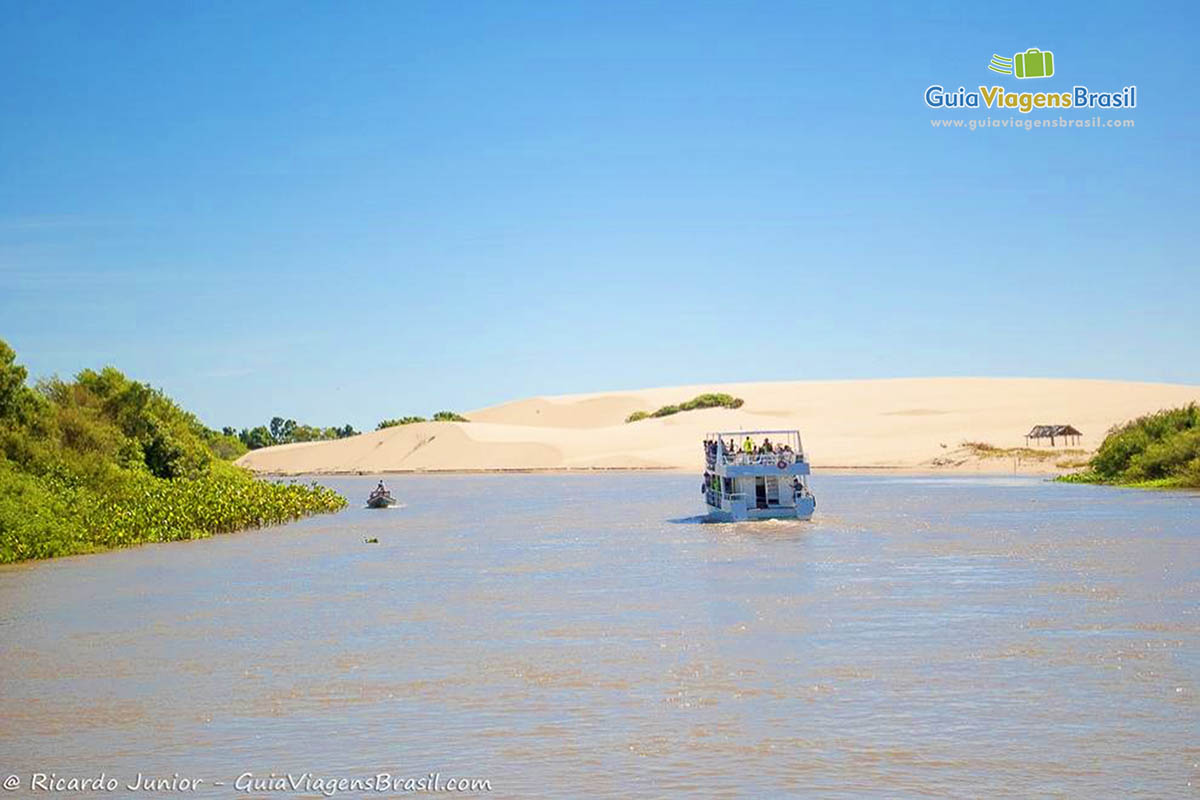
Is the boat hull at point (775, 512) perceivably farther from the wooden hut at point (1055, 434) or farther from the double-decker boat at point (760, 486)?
the wooden hut at point (1055, 434)

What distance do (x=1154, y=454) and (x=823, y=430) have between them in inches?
2673

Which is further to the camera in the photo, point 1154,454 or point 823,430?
point 823,430

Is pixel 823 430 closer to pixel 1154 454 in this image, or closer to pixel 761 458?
pixel 1154 454

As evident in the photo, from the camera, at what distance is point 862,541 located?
129ft

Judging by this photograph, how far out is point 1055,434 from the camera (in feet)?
324

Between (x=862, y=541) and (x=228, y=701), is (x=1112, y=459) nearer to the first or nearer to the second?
(x=862, y=541)

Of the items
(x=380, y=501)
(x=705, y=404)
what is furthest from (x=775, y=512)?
(x=705, y=404)

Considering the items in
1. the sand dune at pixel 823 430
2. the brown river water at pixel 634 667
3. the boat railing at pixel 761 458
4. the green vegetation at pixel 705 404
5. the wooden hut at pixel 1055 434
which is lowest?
the brown river water at pixel 634 667

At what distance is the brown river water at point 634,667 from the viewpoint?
14.4 m

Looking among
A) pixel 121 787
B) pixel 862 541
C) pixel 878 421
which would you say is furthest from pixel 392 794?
pixel 878 421

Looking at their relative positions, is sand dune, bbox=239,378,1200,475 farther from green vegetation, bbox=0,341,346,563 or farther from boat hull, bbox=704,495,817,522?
green vegetation, bbox=0,341,346,563

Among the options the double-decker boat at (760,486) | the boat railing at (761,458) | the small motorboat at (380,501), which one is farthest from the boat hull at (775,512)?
the small motorboat at (380,501)

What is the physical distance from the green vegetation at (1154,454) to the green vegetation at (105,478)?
1549 inches

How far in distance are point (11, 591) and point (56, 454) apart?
49.0ft
